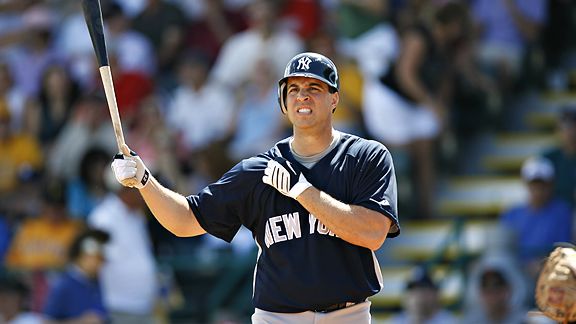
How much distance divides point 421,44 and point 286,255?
508 centimetres

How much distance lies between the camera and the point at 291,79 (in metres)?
5.47

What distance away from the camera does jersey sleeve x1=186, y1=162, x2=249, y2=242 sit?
5.59 meters

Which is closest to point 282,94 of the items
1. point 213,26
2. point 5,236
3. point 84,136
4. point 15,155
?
point 84,136

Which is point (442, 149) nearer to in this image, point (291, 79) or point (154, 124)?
point (154, 124)

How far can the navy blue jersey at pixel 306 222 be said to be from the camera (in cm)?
535

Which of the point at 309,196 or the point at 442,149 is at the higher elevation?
the point at 442,149

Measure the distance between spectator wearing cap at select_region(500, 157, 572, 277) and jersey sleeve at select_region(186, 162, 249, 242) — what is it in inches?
156

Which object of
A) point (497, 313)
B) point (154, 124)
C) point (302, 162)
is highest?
point (154, 124)

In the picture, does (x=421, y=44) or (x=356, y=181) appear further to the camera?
(x=421, y=44)

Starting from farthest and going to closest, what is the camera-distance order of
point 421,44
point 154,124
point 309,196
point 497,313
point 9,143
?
1. point 9,143
2. point 154,124
3. point 421,44
4. point 497,313
5. point 309,196

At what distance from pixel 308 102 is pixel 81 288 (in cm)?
442

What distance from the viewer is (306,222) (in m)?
5.42

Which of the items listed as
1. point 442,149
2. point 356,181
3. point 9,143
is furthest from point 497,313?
point 9,143

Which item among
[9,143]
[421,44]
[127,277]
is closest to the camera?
[127,277]
